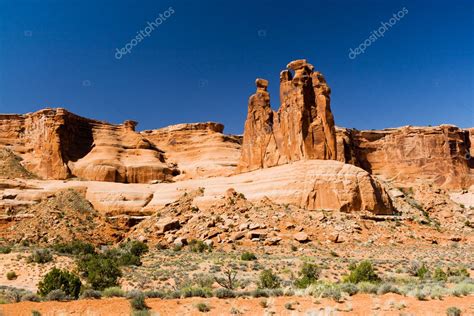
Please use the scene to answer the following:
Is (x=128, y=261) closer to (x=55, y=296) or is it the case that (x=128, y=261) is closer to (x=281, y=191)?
(x=55, y=296)

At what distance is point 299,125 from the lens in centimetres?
5047

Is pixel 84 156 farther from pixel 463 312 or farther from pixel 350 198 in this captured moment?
pixel 463 312

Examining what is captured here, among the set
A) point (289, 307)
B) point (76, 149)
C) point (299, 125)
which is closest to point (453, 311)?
point (289, 307)

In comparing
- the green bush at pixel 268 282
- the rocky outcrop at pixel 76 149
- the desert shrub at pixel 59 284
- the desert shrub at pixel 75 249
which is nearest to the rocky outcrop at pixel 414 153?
the rocky outcrop at pixel 76 149

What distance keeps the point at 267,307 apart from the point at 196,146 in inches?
3348

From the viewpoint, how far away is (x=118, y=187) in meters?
60.9

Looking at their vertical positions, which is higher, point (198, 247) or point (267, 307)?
point (198, 247)

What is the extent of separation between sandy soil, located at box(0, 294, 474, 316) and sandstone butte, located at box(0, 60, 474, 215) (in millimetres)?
28474

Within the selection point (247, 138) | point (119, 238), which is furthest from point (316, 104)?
point (119, 238)

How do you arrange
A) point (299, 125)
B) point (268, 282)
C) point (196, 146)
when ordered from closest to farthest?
point (268, 282)
point (299, 125)
point (196, 146)

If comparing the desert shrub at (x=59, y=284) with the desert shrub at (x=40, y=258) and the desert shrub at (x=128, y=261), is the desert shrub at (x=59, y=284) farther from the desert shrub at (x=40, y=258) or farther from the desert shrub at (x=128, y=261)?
the desert shrub at (x=40, y=258)

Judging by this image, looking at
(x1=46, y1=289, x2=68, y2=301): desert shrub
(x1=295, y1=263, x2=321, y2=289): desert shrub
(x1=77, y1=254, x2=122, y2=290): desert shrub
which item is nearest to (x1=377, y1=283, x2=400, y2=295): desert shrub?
(x1=295, y1=263, x2=321, y2=289): desert shrub

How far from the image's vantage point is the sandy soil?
46.0 feet

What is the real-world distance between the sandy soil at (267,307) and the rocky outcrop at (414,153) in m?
73.1
